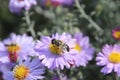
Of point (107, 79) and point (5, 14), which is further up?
point (5, 14)

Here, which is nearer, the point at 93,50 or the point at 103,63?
the point at 103,63

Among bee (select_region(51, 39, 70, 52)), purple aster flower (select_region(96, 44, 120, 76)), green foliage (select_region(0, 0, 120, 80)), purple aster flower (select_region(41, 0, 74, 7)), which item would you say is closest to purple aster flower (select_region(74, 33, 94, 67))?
green foliage (select_region(0, 0, 120, 80))

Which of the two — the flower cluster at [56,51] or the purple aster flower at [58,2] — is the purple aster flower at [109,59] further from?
the purple aster flower at [58,2]

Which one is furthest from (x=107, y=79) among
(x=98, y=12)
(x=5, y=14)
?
(x=5, y=14)

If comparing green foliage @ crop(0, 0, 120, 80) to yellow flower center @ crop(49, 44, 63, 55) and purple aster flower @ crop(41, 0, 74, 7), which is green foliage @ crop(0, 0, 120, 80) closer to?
purple aster flower @ crop(41, 0, 74, 7)

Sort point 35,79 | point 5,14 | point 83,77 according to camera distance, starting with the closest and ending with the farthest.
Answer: point 35,79, point 83,77, point 5,14

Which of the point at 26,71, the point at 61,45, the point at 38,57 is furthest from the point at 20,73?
the point at 61,45

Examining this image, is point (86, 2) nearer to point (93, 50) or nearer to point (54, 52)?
point (93, 50)

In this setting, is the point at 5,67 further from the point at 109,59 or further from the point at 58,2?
the point at 58,2
